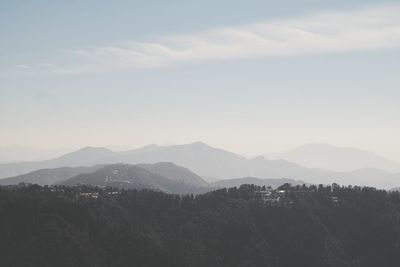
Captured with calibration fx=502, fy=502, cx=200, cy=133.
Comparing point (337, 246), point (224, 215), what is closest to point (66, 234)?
point (224, 215)

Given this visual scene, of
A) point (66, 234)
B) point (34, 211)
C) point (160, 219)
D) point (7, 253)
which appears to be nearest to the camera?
point (7, 253)

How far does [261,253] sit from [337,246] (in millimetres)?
→ 31573

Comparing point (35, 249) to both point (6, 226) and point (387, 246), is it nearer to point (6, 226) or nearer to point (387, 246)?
point (6, 226)

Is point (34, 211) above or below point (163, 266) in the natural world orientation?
above

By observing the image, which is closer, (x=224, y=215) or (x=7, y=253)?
(x=7, y=253)

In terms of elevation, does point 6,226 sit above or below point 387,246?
above

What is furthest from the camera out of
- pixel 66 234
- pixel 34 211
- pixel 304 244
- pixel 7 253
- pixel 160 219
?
pixel 160 219

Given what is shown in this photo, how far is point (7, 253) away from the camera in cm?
12900

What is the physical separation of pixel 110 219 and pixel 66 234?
34.5m

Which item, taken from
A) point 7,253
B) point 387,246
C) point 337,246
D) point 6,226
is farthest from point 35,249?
point 387,246

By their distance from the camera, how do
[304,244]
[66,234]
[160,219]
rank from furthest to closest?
[160,219] → [304,244] → [66,234]

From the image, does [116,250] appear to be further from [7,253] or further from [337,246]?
[337,246]

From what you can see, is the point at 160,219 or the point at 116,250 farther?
the point at 160,219

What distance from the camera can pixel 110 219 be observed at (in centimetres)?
17325
